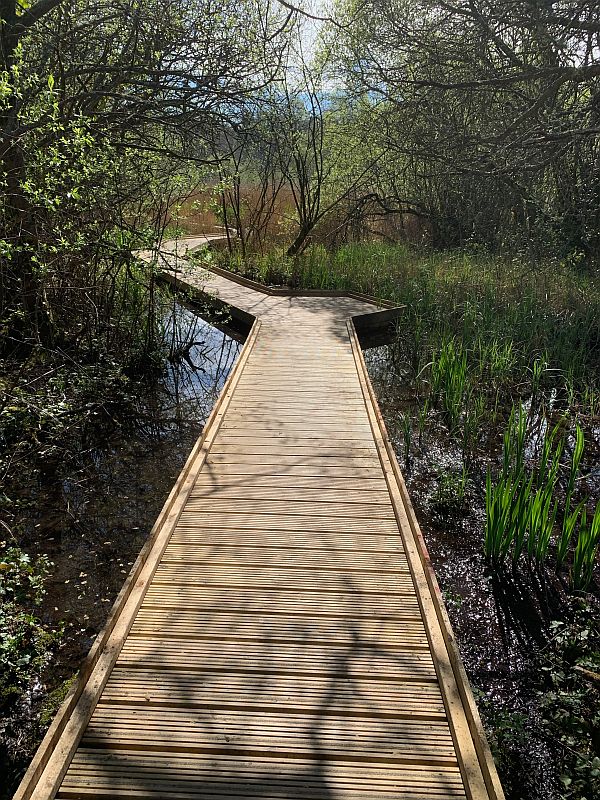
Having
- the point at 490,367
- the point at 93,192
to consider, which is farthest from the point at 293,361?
the point at 93,192

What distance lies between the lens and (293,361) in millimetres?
5738

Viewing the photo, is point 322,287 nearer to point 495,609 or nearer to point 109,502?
point 109,502

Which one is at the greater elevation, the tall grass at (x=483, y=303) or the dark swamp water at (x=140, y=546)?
the tall grass at (x=483, y=303)

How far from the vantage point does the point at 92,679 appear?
1920 mm

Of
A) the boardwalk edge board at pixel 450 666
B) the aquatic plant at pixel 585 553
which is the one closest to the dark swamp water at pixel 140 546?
the aquatic plant at pixel 585 553

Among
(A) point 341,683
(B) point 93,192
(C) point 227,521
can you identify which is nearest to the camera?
(A) point 341,683

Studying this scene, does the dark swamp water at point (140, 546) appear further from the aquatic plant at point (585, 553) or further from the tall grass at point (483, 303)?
the tall grass at point (483, 303)

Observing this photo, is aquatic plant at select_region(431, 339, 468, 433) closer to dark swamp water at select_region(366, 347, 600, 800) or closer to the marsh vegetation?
the marsh vegetation

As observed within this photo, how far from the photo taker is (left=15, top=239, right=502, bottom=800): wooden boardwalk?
162 cm

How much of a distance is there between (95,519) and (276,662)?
193 cm

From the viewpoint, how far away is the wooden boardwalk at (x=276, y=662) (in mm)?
1621

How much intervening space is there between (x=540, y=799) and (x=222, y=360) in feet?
17.6

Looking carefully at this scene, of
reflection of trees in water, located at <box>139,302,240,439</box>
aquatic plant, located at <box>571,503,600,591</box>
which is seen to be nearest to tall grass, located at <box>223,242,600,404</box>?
reflection of trees in water, located at <box>139,302,240,439</box>

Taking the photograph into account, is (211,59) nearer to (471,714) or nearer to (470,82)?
(470,82)
